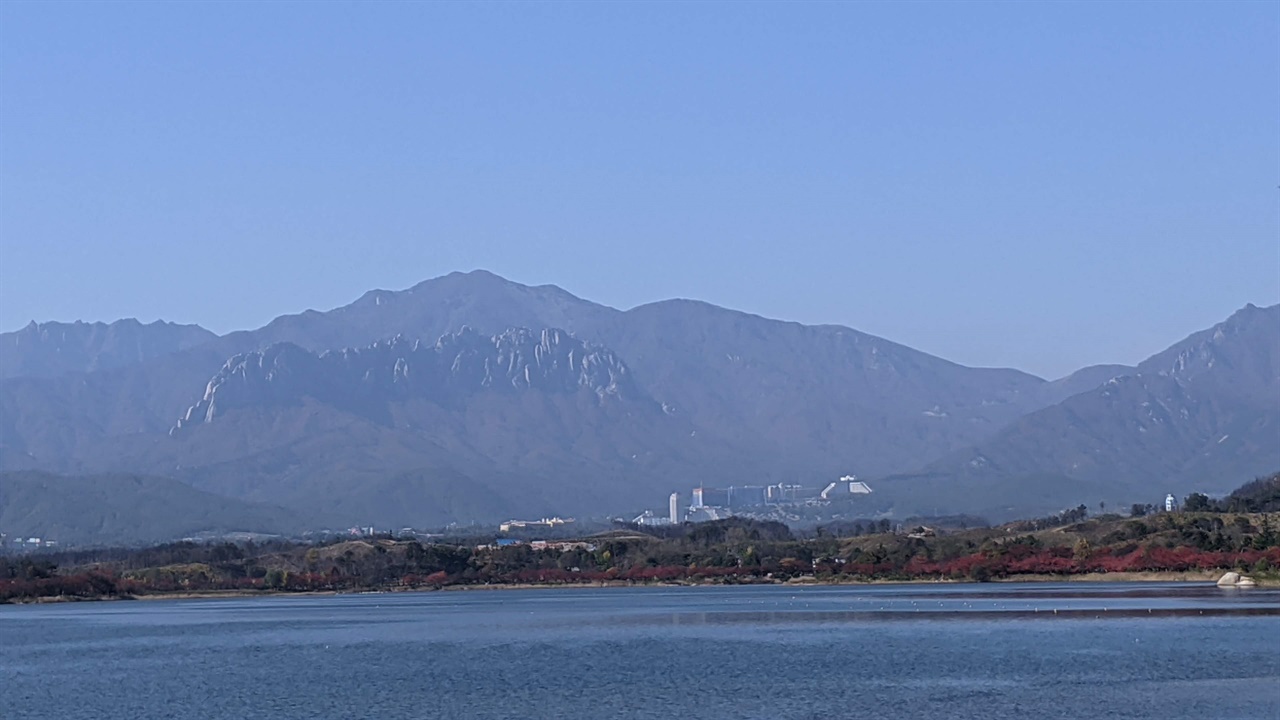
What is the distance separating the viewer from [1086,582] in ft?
531

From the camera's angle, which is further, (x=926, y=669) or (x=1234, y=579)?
(x=1234, y=579)

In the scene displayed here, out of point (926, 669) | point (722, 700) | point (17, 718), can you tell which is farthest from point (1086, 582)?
point (17, 718)

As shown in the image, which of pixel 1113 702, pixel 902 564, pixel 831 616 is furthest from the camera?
pixel 902 564

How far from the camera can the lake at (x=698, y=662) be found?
6656 cm

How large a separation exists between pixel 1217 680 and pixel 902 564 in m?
122

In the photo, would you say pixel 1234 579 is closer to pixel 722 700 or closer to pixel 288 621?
pixel 288 621

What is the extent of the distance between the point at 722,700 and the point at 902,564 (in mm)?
123570

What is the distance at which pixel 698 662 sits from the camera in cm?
8356

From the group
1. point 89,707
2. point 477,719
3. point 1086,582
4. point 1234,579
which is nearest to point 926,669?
point 477,719

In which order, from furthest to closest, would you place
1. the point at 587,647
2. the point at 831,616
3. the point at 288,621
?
the point at 288,621
the point at 831,616
the point at 587,647

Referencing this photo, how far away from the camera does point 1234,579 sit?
135875mm

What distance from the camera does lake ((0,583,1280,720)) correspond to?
218 feet

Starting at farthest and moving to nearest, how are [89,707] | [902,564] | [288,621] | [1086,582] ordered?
[902,564] → [1086,582] → [288,621] → [89,707]

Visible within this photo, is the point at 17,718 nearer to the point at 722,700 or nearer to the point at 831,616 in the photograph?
the point at 722,700
